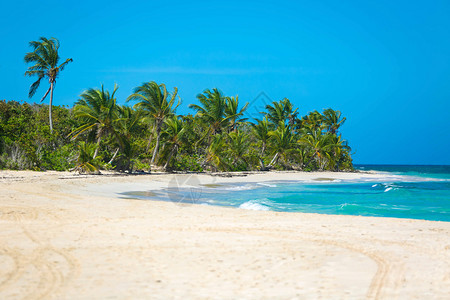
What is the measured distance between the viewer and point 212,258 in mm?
4762

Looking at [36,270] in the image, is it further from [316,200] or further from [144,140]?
[144,140]

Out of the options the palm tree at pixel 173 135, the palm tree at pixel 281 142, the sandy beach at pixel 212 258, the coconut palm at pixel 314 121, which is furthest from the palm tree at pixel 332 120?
the sandy beach at pixel 212 258

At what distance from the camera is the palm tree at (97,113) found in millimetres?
24656

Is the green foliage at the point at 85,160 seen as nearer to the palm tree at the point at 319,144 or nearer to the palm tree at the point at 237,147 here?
the palm tree at the point at 237,147

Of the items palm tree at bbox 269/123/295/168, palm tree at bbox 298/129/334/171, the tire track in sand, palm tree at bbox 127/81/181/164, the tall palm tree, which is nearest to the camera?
the tire track in sand

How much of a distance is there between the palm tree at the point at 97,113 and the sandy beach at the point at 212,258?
17385 mm

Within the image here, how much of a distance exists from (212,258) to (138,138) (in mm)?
30828

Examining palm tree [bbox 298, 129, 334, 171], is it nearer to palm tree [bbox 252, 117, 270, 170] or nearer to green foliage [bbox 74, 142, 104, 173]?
palm tree [bbox 252, 117, 270, 170]

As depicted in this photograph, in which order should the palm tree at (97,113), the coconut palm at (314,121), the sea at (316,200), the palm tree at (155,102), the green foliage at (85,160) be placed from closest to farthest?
the sea at (316,200) → the green foliage at (85,160) → the palm tree at (97,113) → the palm tree at (155,102) → the coconut palm at (314,121)

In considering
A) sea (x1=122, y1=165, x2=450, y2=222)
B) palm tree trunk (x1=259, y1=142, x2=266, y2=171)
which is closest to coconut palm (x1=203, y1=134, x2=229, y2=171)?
palm tree trunk (x1=259, y1=142, x2=266, y2=171)

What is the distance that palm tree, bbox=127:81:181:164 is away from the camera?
1173 inches

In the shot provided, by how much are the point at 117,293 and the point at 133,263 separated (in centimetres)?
97

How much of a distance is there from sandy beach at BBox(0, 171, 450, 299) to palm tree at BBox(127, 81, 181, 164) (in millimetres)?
22533

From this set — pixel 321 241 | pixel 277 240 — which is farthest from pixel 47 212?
pixel 321 241
